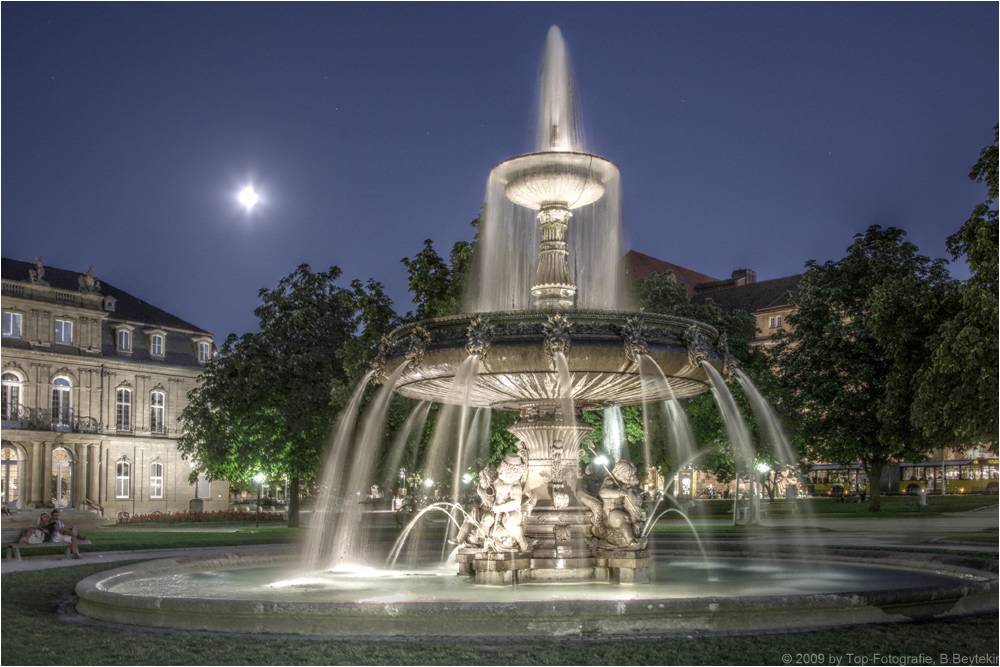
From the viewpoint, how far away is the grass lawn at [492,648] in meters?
Result: 8.30

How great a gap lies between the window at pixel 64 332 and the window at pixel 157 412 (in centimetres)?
647

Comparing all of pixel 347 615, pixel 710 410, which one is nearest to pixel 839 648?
pixel 347 615

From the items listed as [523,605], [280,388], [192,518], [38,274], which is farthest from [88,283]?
[523,605]

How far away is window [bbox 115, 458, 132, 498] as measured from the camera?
2552 inches

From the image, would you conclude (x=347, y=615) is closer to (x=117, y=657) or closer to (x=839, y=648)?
(x=117, y=657)

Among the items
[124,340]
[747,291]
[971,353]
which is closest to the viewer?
[971,353]

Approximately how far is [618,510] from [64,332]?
56.0 meters

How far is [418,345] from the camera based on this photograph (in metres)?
13.6

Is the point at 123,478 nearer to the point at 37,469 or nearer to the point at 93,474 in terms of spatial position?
the point at 93,474

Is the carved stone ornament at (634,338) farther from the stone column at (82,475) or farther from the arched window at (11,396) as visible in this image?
the stone column at (82,475)

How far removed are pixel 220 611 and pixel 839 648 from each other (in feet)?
16.9

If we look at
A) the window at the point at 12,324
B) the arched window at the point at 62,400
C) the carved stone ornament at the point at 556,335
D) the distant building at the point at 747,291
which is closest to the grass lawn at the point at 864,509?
the distant building at the point at 747,291

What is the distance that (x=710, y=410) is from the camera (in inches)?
1407

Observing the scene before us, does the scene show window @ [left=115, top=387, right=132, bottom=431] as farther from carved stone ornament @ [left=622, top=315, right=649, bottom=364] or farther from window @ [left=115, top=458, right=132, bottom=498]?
carved stone ornament @ [left=622, top=315, right=649, bottom=364]
